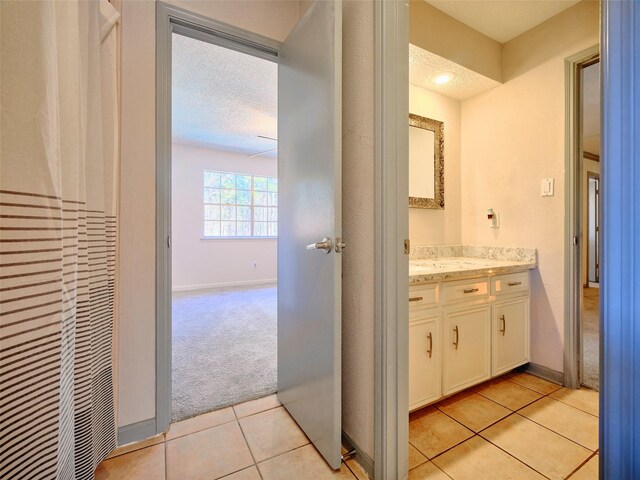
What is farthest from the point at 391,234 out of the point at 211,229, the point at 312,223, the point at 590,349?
the point at 211,229

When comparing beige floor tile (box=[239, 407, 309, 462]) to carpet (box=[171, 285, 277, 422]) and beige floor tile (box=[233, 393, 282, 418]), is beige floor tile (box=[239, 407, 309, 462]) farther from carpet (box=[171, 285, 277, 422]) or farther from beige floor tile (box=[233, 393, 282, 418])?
carpet (box=[171, 285, 277, 422])

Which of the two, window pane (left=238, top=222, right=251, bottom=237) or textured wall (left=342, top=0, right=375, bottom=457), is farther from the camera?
window pane (left=238, top=222, right=251, bottom=237)

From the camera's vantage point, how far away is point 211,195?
543cm

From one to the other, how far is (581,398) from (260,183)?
5458mm

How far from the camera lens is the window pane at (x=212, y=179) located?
537 cm

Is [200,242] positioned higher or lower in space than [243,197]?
lower

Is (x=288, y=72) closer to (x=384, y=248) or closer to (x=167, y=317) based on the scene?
(x=384, y=248)

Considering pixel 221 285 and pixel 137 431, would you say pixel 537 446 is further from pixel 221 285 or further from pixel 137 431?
pixel 221 285

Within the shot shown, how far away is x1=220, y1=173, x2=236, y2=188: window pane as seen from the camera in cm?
554

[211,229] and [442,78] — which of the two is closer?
[442,78]

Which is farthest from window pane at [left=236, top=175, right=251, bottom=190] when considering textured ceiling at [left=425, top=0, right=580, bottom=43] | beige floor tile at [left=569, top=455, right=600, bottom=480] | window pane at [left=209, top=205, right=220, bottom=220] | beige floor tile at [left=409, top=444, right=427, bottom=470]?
beige floor tile at [left=569, top=455, right=600, bottom=480]

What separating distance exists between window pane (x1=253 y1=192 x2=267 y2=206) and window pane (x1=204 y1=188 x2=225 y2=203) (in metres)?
0.73

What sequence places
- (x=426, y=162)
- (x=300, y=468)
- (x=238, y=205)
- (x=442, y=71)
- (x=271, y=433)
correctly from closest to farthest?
(x=300, y=468), (x=271, y=433), (x=442, y=71), (x=426, y=162), (x=238, y=205)

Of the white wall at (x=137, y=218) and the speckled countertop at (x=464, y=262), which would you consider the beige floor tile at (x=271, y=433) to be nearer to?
the white wall at (x=137, y=218)
